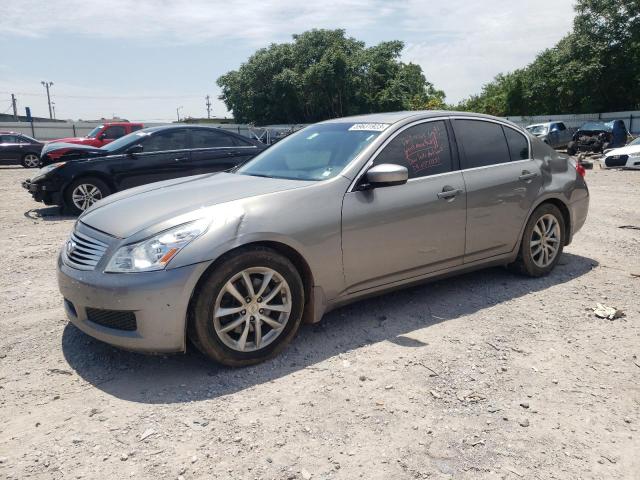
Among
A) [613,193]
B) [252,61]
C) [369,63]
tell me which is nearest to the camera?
[613,193]

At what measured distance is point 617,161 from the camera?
55.8 ft

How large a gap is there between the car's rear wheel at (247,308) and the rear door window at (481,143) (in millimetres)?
1989

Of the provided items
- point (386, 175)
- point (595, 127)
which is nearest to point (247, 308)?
point (386, 175)

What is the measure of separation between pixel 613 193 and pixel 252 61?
3793cm

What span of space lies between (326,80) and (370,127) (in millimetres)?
36902

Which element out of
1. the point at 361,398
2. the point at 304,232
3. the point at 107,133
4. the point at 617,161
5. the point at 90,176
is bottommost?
the point at 361,398

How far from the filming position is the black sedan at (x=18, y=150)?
21.2m

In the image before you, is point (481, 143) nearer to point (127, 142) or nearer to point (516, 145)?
point (516, 145)

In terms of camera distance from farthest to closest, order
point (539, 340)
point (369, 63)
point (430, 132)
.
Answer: point (369, 63) < point (430, 132) < point (539, 340)

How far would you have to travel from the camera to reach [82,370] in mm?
3439

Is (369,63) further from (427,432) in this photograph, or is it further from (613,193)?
(427,432)

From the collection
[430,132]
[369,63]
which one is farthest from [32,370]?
[369,63]

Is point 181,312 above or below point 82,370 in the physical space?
above

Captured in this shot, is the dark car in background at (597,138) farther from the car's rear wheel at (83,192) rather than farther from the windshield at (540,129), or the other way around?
the car's rear wheel at (83,192)
